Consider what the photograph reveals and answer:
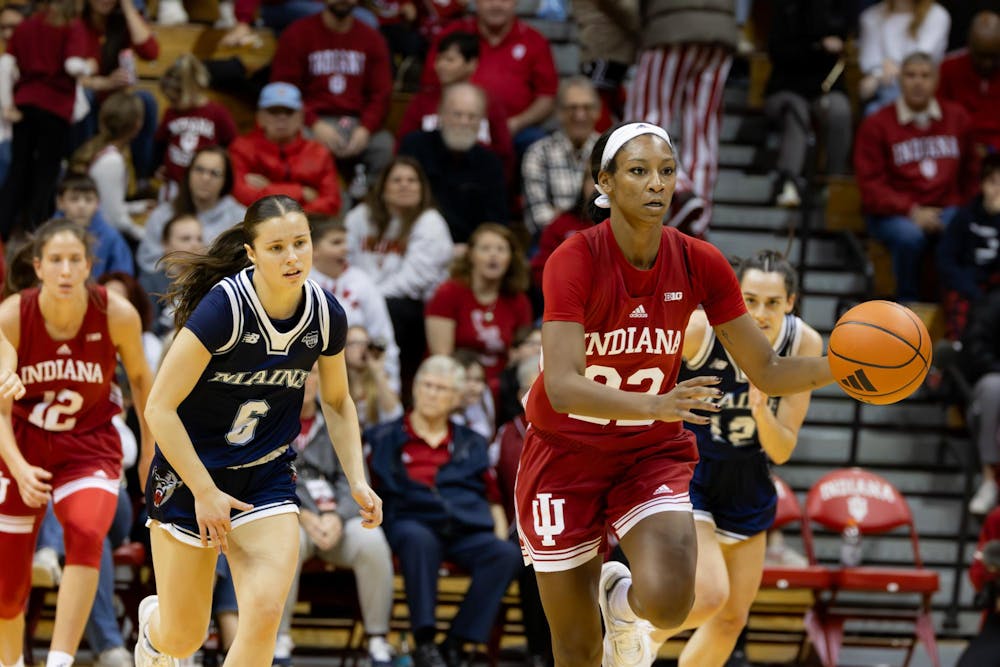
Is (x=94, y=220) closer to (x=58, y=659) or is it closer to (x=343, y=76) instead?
(x=343, y=76)

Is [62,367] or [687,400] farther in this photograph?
[62,367]

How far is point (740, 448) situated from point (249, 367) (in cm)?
209

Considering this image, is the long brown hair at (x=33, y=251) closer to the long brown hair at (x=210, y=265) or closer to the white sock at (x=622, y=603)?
the long brown hair at (x=210, y=265)

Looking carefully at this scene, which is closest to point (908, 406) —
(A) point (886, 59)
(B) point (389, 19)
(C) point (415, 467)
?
(A) point (886, 59)

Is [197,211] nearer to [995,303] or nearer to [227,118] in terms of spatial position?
[227,118]

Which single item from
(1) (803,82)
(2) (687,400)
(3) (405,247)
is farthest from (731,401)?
(1) (803,82)

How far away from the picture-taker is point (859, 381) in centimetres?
449

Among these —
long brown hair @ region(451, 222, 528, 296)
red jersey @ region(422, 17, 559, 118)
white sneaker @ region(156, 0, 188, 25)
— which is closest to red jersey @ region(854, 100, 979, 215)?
red jersey @ region(422, 17, 559, 118)

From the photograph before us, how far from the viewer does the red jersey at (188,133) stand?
9.52 metres

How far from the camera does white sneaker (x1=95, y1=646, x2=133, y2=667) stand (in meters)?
6.89

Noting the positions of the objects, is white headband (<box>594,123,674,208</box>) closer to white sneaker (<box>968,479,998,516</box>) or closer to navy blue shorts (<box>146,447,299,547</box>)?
navy blue shorts (<box>146,447,299,547</box>)

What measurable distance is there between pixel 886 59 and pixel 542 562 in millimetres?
6845

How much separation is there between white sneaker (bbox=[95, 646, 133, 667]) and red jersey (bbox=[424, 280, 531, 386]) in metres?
2.74

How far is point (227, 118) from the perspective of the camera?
381 inches
